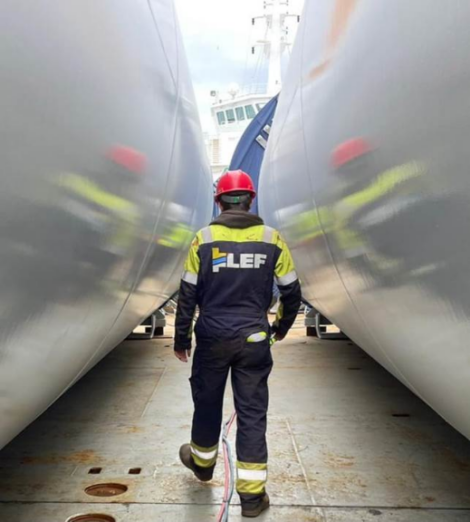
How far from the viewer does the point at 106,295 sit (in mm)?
2100

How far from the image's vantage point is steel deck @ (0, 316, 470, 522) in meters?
2.38

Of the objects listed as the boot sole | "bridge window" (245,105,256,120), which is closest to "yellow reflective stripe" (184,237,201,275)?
the boot sole

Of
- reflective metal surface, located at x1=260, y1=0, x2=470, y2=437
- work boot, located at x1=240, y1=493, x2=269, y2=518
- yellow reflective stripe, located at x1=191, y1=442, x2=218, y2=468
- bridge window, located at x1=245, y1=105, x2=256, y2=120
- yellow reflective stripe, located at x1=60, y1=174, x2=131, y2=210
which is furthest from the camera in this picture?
bridge window, located at x1=245, y1=105, x2=256, y2=120

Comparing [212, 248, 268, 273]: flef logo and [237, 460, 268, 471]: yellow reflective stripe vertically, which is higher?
[212, 248, 268, 273]: flef logo

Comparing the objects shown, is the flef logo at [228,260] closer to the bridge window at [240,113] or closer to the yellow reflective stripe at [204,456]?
the yellow reflective stripe at [204,456]

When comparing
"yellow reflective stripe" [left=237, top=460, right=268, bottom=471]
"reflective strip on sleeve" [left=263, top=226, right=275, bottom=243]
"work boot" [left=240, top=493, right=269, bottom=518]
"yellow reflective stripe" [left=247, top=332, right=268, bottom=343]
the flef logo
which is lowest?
"work boot" [left=240, top=493, right=269, bottom=518]

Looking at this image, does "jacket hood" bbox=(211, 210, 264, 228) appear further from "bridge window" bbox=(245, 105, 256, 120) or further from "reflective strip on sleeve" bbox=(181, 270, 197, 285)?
"bridge window" bbox=(245, 105, 256, 120)

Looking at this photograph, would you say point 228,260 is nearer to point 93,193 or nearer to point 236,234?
point 236,234

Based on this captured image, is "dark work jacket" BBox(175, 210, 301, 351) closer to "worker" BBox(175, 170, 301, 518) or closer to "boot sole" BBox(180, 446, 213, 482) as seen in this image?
"worker" BBox(175, 170, 301, 518)

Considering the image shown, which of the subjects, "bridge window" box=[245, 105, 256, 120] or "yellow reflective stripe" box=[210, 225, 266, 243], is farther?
"bridge window" box=[245, 105, 256, 120]

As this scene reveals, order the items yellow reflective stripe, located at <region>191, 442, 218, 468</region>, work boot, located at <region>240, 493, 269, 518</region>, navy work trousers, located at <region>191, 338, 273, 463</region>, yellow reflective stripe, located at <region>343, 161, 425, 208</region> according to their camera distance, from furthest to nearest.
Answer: yellow reflective stripe, located at <region>191, 442, 218, 468</region> < navy work trousers, located at <region>191, 338, 273, 463</region> < work boot, located at <region>240, 493, 269, 518</region> < yellow reflective stripe, located at <region>343, 161, 425, 208</region>

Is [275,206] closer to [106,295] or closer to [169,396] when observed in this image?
[169,396]

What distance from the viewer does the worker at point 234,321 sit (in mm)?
2498

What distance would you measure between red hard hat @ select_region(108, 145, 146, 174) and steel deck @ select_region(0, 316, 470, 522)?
1.36 meters
